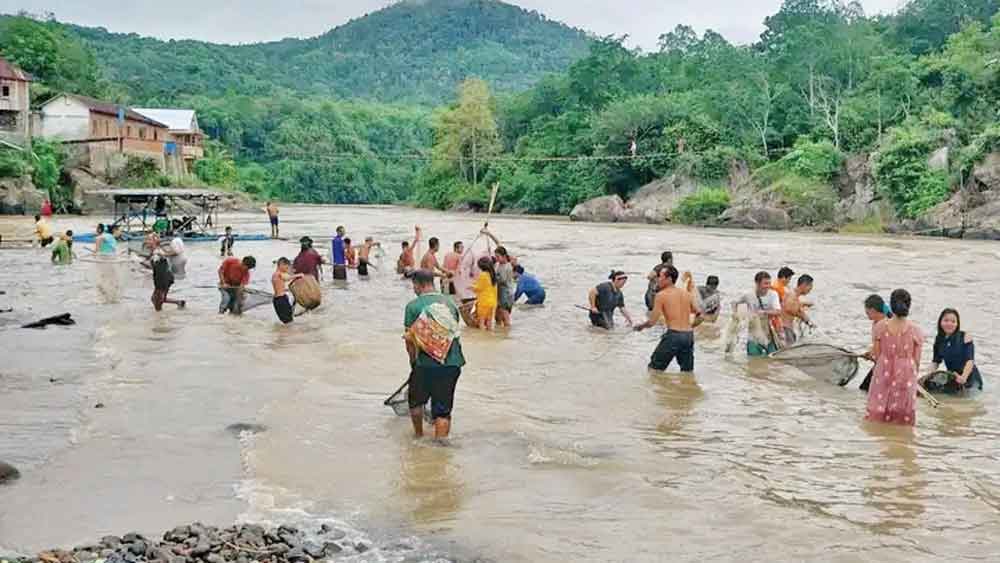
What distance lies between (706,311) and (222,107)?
105633 millimetres

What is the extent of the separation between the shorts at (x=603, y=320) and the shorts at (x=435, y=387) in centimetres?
776

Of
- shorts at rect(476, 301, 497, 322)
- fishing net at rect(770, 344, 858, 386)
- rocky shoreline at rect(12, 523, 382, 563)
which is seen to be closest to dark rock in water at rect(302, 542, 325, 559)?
rocky shoreline at rect(12, 523, 382, 563)

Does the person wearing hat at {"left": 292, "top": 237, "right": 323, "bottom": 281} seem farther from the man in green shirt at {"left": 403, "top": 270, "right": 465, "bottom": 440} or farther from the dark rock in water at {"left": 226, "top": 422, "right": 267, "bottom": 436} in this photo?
the man in green shirt at {"left": 403, "top": 270, "right": 465, "bottom": 440}

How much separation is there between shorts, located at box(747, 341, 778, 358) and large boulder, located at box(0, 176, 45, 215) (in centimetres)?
4864

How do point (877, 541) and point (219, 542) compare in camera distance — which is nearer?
point (219, 542)

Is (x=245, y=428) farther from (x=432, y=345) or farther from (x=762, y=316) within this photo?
(x=762, y=316)

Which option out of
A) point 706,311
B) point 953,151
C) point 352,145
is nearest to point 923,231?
point 953,151

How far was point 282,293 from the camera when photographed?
15.7 metres

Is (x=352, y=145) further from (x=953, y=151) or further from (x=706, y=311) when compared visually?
(x=706, y=311)

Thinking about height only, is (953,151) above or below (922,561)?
above

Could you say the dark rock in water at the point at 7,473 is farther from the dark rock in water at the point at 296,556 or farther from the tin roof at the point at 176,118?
the tin roof at the point at 176,118

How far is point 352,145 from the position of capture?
A: 11888 cm

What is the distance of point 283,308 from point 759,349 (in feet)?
24.6

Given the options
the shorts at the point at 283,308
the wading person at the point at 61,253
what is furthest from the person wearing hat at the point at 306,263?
the wading person at the point at 61,253
